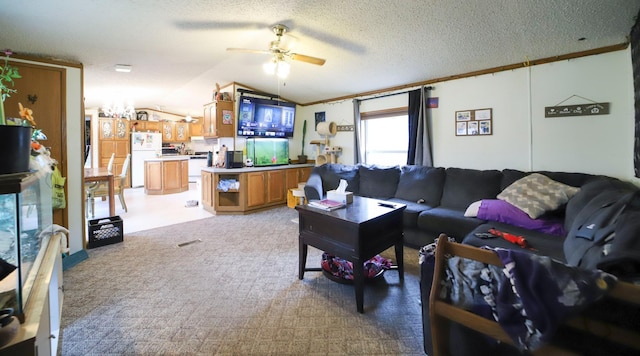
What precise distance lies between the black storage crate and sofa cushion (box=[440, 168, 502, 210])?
416 cm

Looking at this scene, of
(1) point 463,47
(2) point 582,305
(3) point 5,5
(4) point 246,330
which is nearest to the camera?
(2) point 582,305

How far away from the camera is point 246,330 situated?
180 centimetres

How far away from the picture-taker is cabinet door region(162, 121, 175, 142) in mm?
8270

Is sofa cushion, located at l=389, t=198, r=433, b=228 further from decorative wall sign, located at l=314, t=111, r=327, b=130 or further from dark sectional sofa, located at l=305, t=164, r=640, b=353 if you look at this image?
decorative wall sign, located at l=314, t=111, r=327, b=130

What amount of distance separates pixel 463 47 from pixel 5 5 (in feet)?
13.4

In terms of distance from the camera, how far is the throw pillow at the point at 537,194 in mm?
2543

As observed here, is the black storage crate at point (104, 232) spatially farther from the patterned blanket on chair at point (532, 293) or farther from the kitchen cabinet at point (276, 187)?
the patterned blanket on chair at point (532, 293)

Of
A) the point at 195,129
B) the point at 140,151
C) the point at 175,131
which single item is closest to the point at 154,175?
the point at 140,151

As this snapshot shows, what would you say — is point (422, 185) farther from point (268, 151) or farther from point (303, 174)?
point (268, 151)

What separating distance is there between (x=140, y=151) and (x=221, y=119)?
13.9ft

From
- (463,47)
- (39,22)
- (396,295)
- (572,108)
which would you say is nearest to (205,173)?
(39,22)

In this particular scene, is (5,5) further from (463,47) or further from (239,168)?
(463,47)

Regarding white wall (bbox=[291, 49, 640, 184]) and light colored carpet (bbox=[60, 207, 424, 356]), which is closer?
light colored carpet (bbox=[60, 207, 424, 356])

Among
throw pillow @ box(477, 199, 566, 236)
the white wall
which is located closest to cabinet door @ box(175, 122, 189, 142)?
the white wall
